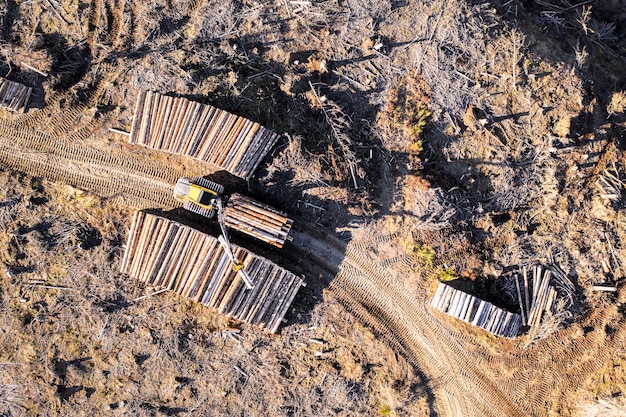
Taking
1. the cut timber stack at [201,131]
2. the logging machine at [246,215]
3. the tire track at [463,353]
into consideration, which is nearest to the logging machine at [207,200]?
the logging machine at [246,215]

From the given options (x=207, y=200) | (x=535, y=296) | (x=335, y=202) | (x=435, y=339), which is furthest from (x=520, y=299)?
(x=207, y=200)

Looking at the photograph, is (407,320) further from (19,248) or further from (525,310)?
(19,248)

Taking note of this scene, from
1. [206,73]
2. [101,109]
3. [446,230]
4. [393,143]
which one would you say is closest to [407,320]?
[446,230]

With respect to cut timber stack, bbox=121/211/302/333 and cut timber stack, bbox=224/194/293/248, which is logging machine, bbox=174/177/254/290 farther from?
cut timber stack, bbox=224/194/293/248

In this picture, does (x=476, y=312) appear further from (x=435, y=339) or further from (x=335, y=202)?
(x=335, y=202)

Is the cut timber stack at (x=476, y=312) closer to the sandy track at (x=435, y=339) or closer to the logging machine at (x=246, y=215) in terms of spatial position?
the sandy track at (x=435, y=339)
